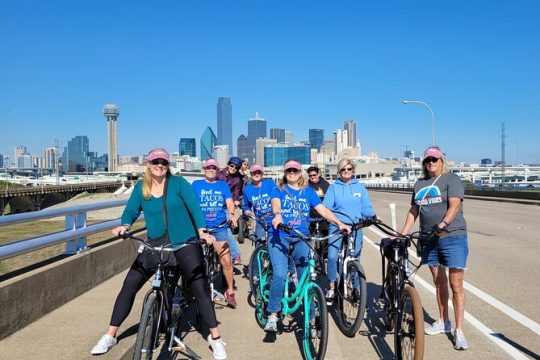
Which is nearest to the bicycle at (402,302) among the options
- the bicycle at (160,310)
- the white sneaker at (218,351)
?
the white sneaker at (218,351)

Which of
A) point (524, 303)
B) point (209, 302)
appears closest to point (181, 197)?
point (209, 302)

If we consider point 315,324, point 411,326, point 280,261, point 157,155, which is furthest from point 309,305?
point 157,155

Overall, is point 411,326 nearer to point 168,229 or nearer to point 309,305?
point 309,305

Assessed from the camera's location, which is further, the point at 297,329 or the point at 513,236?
the point at 513,236

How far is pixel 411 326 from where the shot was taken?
4492 millimetres

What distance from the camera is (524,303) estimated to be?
700 cm

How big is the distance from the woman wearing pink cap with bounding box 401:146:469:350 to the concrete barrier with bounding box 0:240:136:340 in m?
4.06

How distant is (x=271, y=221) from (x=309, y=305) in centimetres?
142

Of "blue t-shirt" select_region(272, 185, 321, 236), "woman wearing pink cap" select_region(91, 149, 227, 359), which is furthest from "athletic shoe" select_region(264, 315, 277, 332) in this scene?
"blue t-shirt" select_region(272, 185, 321, 236)

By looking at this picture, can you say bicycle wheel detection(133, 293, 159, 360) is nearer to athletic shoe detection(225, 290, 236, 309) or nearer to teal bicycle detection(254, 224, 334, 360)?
teal bicycle detection(254, 224, 334, 360)

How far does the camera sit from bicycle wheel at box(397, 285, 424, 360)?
4.33m

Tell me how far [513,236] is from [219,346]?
1225 centimetres

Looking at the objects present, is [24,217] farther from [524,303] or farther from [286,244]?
[524,303]

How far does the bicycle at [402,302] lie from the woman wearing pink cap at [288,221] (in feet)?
2.18
